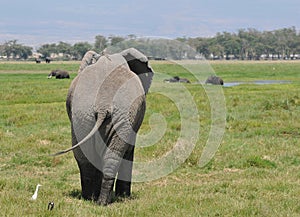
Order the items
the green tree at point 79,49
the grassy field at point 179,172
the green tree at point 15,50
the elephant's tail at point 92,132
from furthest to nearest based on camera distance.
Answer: the green tree at point 15,50 → the green tree at point 79,49 → the grassy field at point 179,172 → the elephant's tail at point 92,132

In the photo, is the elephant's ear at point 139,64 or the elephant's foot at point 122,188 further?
the elephant's foot at point 122,188

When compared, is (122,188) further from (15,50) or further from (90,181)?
(15,50)

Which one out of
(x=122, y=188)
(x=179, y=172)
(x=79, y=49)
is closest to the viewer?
(x=122, y=188)

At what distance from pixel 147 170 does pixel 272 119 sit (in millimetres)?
7724

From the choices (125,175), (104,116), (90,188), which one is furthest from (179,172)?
(104,116)

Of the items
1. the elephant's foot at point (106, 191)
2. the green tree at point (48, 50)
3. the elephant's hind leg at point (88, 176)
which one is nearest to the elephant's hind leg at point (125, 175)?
the elephant's hind leg at point (88, 176)

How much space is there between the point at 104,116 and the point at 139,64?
1.31m

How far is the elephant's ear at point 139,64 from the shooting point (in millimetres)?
7109

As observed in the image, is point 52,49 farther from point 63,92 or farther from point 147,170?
point 147,170

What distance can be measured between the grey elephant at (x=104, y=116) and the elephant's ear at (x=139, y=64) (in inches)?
13.1

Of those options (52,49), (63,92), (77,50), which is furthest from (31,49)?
(63,92)

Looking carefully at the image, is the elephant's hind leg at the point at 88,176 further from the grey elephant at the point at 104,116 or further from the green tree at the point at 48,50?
the green tree at the point at 48,50

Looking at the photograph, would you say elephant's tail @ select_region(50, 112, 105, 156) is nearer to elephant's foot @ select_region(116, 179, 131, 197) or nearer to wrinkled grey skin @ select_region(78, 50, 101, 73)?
wrinkled grey skin @ select_region(78, 50, 101, 73)

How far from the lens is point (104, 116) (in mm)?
6258
